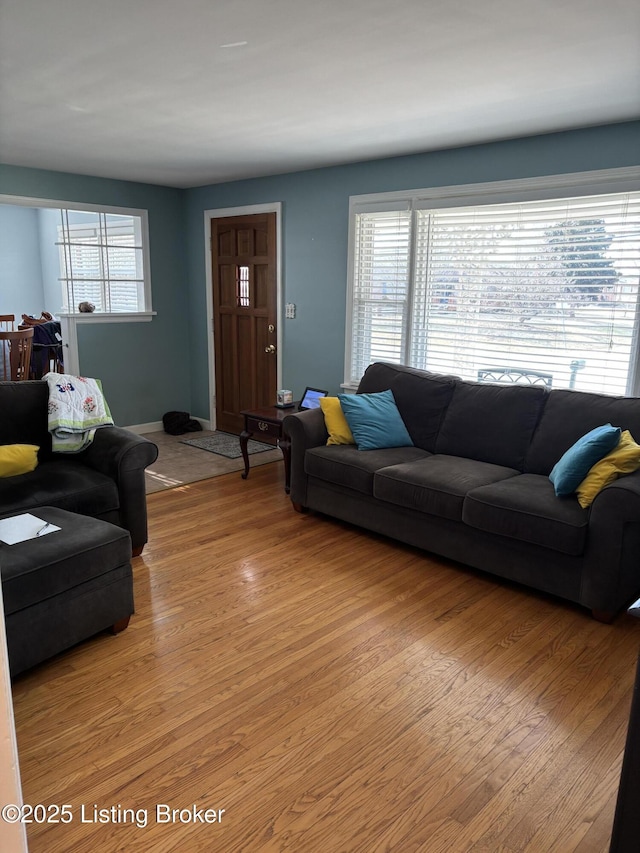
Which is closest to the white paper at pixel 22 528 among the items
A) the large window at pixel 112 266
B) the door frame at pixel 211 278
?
the door frame at pixel 211 278

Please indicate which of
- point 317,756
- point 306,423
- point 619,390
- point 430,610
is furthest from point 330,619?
point 619,390

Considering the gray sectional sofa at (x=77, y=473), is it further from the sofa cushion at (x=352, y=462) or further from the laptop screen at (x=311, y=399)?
the laptop screen at (x=311, y=399)

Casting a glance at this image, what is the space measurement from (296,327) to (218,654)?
11.5 ft

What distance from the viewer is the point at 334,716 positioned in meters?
2.22

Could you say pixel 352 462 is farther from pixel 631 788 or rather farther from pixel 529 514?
pixel 631 788

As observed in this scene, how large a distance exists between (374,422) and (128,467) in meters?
1.58

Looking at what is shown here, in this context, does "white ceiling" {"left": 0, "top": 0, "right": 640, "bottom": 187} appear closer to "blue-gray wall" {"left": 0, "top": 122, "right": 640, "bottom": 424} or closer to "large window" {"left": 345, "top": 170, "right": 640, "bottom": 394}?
"blue-gray wall" {"left": 0, "top": 122, "right": 640, "bottom": 424}

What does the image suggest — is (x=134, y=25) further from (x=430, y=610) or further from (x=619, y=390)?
(x=619, y=390)

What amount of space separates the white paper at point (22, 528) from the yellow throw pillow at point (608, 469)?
2407 millimetres

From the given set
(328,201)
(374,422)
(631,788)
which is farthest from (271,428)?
(631,788)

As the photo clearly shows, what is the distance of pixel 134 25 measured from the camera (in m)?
2.28

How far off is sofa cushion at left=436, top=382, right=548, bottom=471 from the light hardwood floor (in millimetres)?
790

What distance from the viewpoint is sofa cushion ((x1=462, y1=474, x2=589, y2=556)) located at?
2.86 meters

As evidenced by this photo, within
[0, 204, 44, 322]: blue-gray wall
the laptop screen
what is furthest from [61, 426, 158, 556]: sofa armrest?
[0, 204, 44, 322]: blue-gray wall
